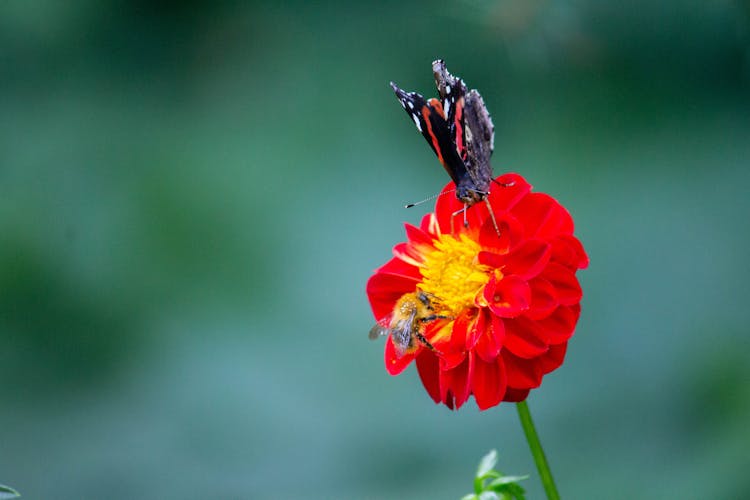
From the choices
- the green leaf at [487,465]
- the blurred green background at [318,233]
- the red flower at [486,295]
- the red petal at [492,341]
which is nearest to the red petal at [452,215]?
the red flower at [486,295]

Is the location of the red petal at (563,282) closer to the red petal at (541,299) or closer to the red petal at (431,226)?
the red petal at (541,299)

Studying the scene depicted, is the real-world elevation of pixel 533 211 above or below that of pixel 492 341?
above

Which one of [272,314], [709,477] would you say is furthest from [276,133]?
[709,477]

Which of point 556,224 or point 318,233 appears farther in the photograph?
point 318,233

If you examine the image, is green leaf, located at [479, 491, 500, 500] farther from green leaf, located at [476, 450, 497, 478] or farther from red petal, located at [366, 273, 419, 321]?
red petal, located at [366, 273, 419, 321]

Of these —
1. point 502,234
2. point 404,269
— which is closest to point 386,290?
point 404,269

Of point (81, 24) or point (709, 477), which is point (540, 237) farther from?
point (81, 24)

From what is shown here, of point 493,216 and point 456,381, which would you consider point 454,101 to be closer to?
point 493,216

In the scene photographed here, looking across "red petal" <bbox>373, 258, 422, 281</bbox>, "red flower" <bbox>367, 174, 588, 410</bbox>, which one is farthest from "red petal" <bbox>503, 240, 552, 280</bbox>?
"red petal" <bbox>373, 258, 422, 281</bbox>
